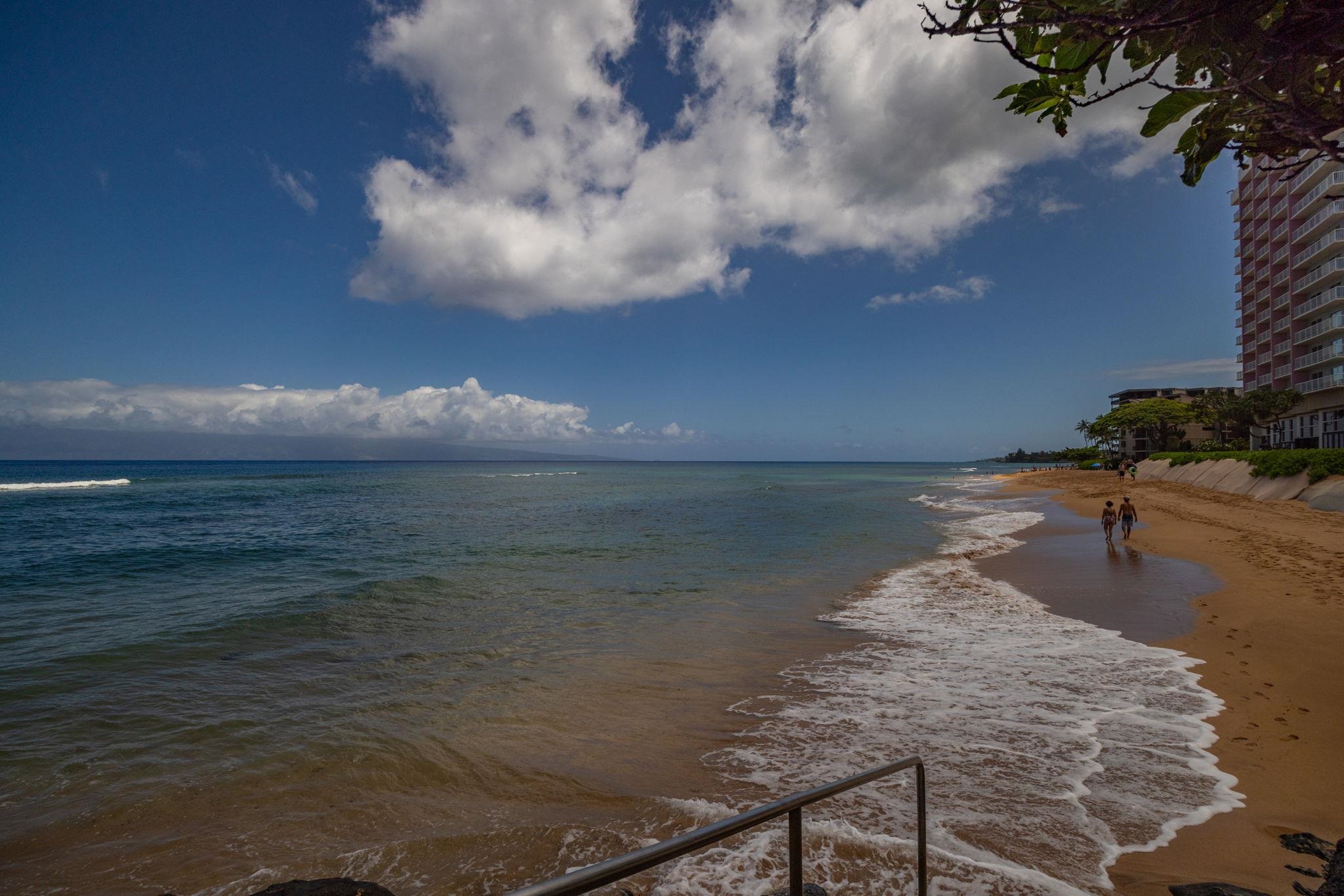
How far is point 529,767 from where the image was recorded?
19.7 feet

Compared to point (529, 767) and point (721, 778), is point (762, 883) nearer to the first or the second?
point (721, 778)

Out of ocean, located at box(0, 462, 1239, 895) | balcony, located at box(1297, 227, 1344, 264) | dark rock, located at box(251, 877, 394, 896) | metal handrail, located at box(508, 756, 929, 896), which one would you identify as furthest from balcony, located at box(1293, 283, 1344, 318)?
dark rock, located at box(251, 877, 394, 896)

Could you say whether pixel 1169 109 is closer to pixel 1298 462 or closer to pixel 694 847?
pixel 694 847

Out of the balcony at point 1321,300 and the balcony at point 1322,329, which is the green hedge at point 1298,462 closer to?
the balcony at point 1322,329

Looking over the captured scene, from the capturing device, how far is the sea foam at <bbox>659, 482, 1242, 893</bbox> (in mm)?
4344

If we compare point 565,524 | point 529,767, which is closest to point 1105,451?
point 565,524

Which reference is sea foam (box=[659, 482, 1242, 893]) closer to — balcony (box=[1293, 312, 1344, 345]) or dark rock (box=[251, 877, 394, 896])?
dark rock (box=[251, 877, 394, 896])

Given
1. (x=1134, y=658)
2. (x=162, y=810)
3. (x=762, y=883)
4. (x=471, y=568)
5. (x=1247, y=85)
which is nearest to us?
(x=1247, y=85)

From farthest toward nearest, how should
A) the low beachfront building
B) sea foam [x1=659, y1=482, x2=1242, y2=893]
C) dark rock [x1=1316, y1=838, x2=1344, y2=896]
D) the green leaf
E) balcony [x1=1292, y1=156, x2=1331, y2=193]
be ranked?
the low beachfront building < balcony [x1=1292, y1=156, x2=1331, y2=193] < sea foam [x1=659, y1=482, x2=1242, y2=893] < dark rock [x1=1316, y1=838, x2=1344, y2=896] < the green leaf

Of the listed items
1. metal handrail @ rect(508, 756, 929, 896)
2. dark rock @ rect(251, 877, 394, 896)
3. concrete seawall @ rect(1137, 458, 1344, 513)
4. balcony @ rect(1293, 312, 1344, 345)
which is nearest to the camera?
metal handrail @ rect(508, 756, 929, 896)

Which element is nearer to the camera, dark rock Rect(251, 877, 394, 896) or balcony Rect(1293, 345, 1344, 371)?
dark rock Rect(251, 877, 394, 896)

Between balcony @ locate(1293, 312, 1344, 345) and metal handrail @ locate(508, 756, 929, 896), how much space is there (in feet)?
210

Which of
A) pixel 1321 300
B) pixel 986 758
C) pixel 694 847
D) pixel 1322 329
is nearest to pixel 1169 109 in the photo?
pixel 694 847

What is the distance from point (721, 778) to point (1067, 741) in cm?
364
